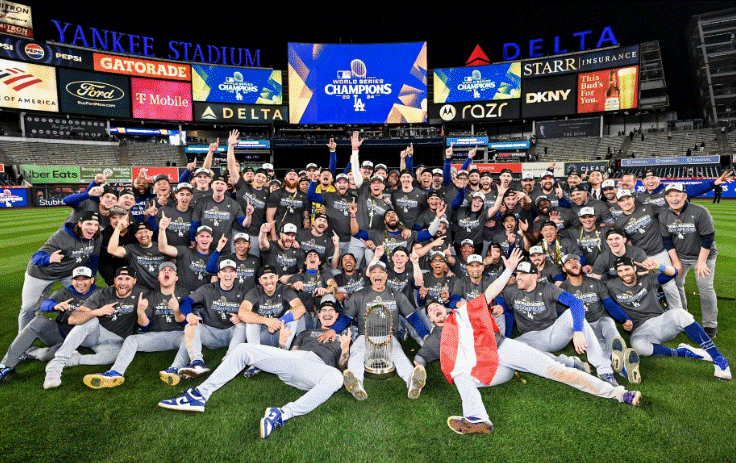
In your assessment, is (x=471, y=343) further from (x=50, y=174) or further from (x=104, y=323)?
(x=50, y=174)

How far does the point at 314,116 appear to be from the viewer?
46.6 meters

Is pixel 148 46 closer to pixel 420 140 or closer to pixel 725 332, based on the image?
pixel 420 140

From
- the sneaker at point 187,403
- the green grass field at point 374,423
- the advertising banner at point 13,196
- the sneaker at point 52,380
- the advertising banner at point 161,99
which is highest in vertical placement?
the advertising banner at point 161,99

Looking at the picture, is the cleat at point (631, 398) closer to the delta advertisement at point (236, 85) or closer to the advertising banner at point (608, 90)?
the advertising banner at point (608, 90)

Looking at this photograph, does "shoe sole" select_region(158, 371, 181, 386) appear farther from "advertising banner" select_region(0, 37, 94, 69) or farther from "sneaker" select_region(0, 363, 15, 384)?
"advertising banner" select_region(0, 37, 94, 69)

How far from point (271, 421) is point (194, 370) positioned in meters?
1.86

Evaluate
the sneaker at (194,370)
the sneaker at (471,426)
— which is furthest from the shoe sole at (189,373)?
the sneaker at (471,426)

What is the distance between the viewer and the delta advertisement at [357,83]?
1796 inches

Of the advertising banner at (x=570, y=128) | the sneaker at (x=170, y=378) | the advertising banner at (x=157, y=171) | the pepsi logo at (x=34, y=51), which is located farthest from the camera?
the advertising banner at (x=570, y=128)

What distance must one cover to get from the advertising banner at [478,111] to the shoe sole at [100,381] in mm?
46549

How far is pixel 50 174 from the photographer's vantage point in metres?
36.8

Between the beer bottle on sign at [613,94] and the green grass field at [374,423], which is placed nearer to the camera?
the green grass field at [374,423]

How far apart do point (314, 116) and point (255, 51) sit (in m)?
17.1

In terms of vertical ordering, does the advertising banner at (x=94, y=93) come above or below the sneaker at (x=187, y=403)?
above
